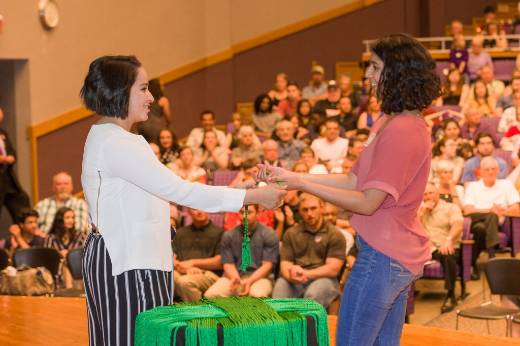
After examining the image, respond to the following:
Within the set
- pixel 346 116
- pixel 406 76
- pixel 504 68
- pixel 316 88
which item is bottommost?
pixel 406 76

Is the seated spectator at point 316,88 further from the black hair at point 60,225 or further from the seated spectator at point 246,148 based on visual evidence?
the black hair at point 60,225

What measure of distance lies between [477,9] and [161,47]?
6023 millimetres

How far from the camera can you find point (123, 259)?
298cm

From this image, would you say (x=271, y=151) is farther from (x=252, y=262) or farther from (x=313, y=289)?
(x=313, y=289)

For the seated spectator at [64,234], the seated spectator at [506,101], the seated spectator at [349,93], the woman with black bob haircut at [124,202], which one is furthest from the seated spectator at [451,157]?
the woman with black bob haircut at [124,202]

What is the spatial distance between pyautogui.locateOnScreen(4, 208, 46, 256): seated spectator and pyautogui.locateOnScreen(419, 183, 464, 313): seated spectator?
3.18 m

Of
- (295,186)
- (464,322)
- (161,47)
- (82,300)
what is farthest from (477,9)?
(295,186)

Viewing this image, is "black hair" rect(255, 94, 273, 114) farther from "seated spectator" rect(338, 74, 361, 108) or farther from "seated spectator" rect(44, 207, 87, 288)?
"seated spectator" rect(44, 207, 87, 288)

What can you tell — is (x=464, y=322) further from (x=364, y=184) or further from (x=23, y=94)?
(x=23, y=94)

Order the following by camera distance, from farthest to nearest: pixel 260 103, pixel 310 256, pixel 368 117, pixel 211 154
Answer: pixel 260 103 < pixel 368 117 < pixel 211 154 < pixel 310 256

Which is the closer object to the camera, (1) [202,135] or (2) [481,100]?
(1) [202,135]

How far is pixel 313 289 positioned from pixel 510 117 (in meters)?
4.26

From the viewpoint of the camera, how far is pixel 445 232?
7387mm

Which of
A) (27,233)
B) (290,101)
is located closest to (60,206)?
(27,233)
